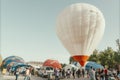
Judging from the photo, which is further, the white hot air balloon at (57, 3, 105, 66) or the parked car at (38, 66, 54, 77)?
the parked car at (38, 66, 54, 77)

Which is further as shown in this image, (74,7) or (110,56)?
(110,56)

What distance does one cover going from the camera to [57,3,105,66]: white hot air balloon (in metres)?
30.8

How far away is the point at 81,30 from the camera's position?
30.8 meters

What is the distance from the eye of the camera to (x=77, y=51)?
30.9 meters

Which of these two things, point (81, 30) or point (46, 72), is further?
point (46, 72)

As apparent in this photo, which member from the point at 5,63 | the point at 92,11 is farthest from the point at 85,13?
the point at 5,63

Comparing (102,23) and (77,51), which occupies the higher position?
(102,23)

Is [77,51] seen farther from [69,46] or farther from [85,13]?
[85,13]

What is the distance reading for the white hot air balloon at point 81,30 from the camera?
3075cm

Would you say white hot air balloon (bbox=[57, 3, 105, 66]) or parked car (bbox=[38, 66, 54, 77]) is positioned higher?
white hot air balloon (bbox=[57, 3, 105, 66])

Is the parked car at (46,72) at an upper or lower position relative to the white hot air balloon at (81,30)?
lower

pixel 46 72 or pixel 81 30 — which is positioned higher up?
pixel 81 30

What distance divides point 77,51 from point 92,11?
5.28 meters

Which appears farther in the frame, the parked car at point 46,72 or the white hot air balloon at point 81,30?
the parked car at point 46,72
